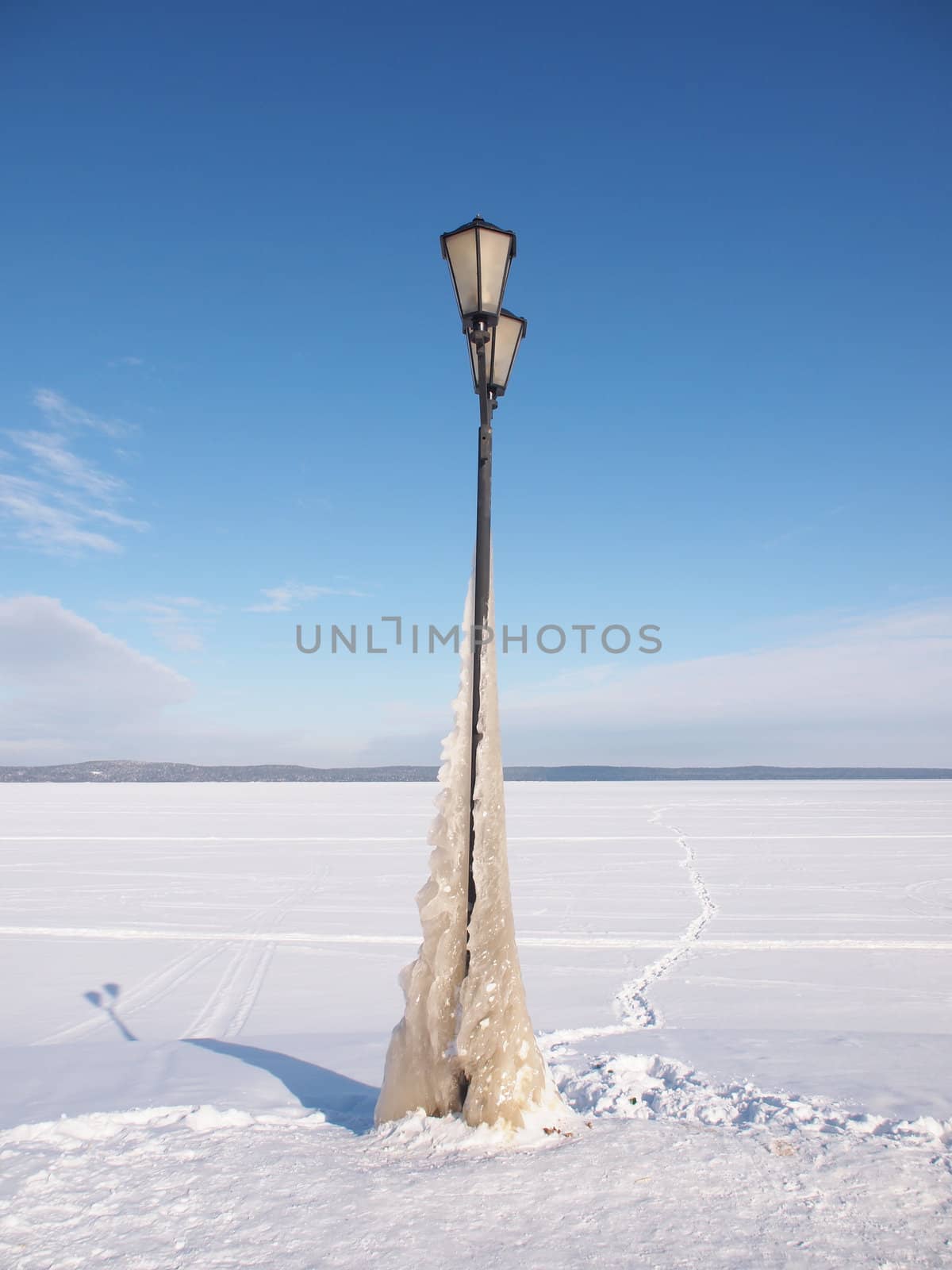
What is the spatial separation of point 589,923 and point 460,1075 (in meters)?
5.68

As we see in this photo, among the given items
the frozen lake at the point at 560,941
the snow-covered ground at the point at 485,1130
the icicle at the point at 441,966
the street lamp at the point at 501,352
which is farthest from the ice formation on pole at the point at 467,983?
the frozen lake at the point at 560,941

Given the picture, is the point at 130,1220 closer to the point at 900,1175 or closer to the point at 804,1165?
the point at 804,1165

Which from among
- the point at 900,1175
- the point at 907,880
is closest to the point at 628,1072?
the point at 900,1175

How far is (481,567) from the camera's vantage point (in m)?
3.75

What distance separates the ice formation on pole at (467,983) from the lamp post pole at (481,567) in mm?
30

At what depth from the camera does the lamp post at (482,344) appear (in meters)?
3.47

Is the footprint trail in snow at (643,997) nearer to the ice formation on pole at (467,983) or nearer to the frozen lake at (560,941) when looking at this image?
the frozen lake at (560,941)

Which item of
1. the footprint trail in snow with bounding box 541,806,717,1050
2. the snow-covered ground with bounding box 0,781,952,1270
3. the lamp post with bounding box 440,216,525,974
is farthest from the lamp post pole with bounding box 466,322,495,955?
the footprint trail in snow with bounding box 541,806,717,1050

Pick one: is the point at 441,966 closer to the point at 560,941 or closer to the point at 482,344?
the point at 482,344

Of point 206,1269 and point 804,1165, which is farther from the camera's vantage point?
point 804,1165

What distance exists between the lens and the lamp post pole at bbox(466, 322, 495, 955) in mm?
3723

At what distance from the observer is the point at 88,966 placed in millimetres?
7387

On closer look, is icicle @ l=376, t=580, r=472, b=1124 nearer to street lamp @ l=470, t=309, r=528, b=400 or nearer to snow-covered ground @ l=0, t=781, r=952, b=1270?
snow-covered ground @ l=0, t=781, r=952, b=1270

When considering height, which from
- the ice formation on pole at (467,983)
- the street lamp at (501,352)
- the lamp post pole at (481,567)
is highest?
the street lamp at (501,352)
